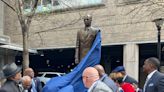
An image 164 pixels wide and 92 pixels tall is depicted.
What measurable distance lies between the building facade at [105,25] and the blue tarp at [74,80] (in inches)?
571

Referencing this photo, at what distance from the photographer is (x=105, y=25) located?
88.4ft

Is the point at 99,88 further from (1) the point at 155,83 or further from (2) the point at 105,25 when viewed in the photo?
(2) the point at 105,25

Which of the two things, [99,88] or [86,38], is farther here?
[86,38]

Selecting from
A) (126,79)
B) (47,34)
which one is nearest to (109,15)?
(47,34)

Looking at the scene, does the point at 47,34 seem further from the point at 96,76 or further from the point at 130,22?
the point at 96,76

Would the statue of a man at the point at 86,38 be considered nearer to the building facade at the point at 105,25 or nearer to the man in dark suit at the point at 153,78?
the man in dark suit at the point at 153,78

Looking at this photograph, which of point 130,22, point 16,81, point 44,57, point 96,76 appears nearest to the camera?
point 96,76

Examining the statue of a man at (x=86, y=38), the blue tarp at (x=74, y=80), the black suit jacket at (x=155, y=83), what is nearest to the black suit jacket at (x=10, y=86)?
the blue tarp at (x=74, y=80)

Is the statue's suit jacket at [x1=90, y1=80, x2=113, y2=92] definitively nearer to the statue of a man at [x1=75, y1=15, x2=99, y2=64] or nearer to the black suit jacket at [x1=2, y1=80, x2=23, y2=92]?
the black suit jacket at [x1=2, y1=80, x2=23, y2=92]

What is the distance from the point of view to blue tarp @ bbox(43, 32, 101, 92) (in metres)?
7.61

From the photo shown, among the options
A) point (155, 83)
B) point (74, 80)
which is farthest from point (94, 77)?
point (74, 80)

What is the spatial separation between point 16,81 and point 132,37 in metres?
19.8

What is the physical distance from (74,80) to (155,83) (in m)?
1.52

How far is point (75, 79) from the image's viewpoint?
26.3 feet
